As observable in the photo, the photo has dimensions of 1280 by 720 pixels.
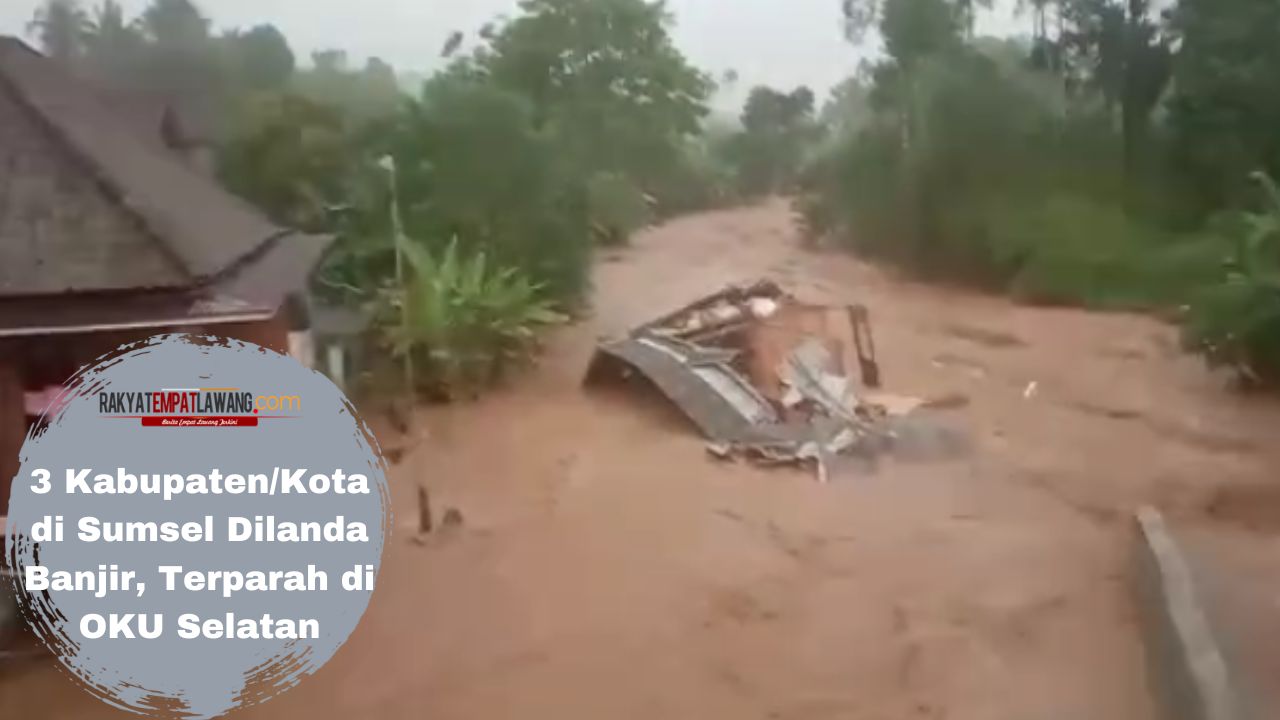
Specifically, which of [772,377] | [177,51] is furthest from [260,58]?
[772,377]

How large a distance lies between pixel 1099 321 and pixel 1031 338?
195mm

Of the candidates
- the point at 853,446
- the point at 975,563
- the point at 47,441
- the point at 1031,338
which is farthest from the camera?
the point at 1031,338

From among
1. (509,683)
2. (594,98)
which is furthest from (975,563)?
(594,98)

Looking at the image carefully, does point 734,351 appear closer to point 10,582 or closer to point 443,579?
point 443,579

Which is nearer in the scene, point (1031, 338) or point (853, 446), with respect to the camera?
point (853, 446)

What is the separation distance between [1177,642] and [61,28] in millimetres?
2937

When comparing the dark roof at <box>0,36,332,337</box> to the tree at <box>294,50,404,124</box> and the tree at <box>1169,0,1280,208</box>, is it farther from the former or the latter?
the tree at <box>1169,0,1280,208</box>

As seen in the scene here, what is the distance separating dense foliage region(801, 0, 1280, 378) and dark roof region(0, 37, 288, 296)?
5.69 ft

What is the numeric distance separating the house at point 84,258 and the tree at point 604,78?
3.51 feet

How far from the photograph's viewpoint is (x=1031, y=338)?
127 inches

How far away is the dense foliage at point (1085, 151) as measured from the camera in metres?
3.11

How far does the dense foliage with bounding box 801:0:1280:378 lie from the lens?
3109mm

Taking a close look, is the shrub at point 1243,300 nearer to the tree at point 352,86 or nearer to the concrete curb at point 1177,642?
the concrete curb at point 1177,642

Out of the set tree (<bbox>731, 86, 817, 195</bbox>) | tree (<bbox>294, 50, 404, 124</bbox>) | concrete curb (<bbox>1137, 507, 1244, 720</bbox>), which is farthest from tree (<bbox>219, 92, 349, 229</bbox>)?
concrete curb (<bbox>1137, 507, 1244, 720</bbox>)
